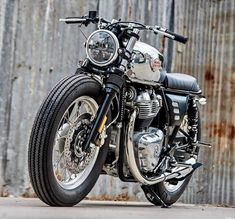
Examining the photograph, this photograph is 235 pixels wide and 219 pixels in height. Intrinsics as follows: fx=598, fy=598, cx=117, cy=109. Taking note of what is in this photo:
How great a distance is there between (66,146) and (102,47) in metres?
0.66

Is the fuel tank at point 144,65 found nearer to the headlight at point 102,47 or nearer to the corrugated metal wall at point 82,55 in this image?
the headlight at point 102,47

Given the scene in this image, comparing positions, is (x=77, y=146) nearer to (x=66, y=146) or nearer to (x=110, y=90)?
(x=66, y=146)

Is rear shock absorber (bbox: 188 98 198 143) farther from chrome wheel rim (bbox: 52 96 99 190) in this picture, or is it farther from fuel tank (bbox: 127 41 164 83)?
chrome wheel rim (bbox: 52 96 99 190)

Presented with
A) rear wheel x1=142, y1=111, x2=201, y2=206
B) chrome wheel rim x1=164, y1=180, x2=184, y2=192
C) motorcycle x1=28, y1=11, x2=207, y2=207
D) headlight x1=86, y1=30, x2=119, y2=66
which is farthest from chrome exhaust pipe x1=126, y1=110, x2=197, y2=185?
headlight x1=86, y1=30, x2=119, y2=66

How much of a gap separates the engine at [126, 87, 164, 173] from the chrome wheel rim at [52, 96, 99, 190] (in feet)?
1.39

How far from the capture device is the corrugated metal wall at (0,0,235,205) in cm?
520

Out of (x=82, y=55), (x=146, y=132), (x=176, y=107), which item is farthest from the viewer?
(x=82, y=55)

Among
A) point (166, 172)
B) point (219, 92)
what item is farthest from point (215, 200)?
point (166, 172)

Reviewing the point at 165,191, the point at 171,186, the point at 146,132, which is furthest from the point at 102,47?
the point at 171,186

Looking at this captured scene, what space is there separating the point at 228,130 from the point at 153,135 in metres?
2.31

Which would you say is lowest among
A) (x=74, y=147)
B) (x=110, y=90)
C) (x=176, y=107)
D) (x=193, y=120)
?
(x=74, y=147)

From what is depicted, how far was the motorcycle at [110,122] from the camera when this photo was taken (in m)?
3.39

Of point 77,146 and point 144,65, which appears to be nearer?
point 77,146

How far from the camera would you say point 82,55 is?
5.58m
